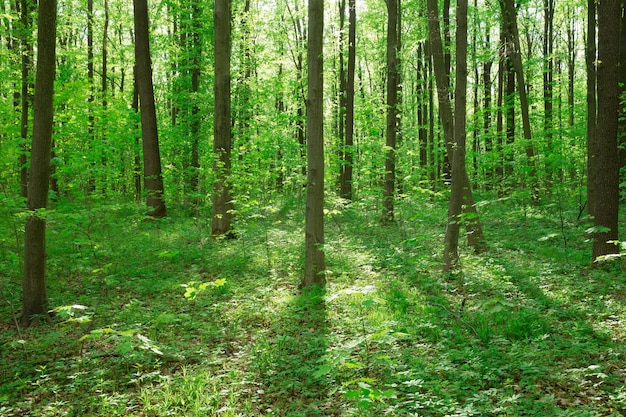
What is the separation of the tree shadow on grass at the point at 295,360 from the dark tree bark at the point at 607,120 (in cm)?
536

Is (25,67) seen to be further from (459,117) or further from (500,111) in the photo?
(500,111)

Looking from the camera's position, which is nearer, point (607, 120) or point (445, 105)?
point (607, 120)

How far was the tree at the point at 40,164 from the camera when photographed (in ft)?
20.5

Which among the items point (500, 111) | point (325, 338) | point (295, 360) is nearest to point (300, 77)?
point (500, 111)

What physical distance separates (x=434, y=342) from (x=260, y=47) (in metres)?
16.6

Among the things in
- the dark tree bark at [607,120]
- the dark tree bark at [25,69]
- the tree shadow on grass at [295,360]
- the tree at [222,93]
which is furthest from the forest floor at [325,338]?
the dark tree bark at [25,69]

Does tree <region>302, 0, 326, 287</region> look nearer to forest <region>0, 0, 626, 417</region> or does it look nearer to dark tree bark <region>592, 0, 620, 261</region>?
forest <region>0, 0, 626, 417</region>

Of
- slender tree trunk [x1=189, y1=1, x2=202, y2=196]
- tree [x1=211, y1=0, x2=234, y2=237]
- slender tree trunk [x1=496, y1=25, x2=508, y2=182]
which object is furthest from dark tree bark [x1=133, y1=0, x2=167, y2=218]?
slender tree trunk [x1=496, y1=25, x2=508, y2=182]

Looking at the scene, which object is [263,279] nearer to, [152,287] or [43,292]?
[152,287]

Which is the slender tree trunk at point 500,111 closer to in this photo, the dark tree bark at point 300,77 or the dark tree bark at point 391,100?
the dark tree bark at point 391,100

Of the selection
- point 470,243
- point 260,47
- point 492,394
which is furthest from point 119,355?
point 260,47

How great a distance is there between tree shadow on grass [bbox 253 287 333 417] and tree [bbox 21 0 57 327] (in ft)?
12.4

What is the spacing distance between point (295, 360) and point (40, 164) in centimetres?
477

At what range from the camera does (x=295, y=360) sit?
5.09 metres
